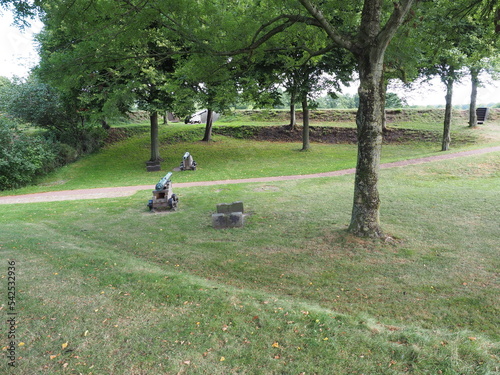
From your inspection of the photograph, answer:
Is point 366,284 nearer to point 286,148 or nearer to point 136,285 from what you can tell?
point 136,285

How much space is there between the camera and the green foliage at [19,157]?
18703mm

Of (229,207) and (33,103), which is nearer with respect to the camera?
(229,207)

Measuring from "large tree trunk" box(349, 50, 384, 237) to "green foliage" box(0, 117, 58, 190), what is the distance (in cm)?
1826

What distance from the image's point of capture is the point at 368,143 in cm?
778

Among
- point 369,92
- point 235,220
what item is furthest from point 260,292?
point 369,92

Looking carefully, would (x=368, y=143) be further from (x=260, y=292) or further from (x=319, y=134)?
(x=319, y=134)

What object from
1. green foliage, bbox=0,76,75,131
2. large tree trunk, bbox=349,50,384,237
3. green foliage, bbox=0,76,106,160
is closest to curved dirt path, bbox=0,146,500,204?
green foliage, bbox=0,76,106,160

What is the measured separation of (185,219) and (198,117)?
31082 mm

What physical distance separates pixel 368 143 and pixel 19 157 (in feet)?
63.3

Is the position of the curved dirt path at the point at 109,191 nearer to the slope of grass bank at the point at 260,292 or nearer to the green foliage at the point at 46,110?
the slope of grass bank at the point at 260,292

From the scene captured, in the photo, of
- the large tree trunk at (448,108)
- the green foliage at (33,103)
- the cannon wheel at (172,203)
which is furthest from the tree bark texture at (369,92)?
the green foliage at (33,103)

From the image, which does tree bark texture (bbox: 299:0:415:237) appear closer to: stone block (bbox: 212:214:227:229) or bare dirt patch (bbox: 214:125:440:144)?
stone block (bbox: 212:214:227:229)

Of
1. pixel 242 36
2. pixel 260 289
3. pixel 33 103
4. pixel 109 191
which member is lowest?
pixel 109 191

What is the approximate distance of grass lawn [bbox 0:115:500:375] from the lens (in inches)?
147
